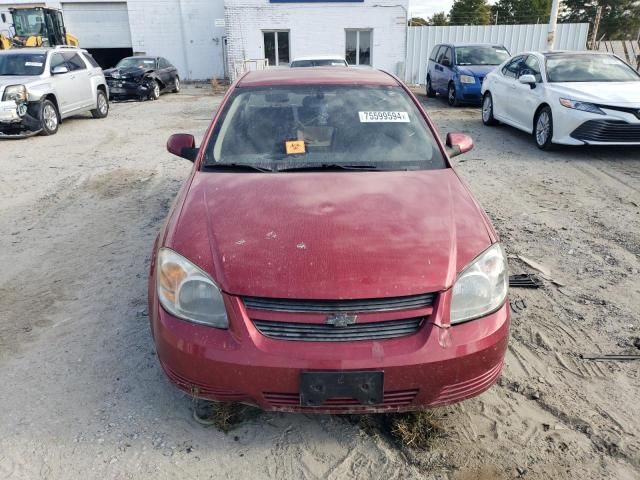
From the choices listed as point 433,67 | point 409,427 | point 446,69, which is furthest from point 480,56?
point 409,427

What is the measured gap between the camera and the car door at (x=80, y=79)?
11.9m

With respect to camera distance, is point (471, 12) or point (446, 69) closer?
point (446, 69)

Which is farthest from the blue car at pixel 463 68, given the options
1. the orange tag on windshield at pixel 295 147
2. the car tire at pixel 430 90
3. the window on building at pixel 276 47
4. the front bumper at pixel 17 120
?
the orange tag on windshield at pixel 295 147

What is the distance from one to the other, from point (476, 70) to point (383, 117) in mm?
Result: 11456

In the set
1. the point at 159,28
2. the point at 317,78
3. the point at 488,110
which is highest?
the point at 159,28

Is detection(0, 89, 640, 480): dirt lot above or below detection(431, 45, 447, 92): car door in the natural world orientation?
below

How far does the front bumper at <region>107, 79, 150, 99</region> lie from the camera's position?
17.3 meters

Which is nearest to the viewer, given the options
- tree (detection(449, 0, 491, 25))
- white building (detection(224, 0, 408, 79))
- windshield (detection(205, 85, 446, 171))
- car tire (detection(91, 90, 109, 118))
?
windshield (detection(205, 85, 446, 171))

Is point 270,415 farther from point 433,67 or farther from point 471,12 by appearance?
point 471,12

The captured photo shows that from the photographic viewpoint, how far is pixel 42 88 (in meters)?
10.4

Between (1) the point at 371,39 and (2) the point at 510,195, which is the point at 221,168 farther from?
(1) the point at 371,39

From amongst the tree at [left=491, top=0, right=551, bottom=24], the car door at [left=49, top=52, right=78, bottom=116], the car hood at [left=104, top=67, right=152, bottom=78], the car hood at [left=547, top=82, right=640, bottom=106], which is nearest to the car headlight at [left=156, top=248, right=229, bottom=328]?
the car hood at [left=547, top=82, right=640, bottom=106]

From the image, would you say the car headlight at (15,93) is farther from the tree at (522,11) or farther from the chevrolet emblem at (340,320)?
the tree at (522,11)

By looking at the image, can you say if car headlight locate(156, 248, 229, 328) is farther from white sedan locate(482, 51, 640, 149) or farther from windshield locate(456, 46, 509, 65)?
windshield locate(456, 46, 509, 65)
